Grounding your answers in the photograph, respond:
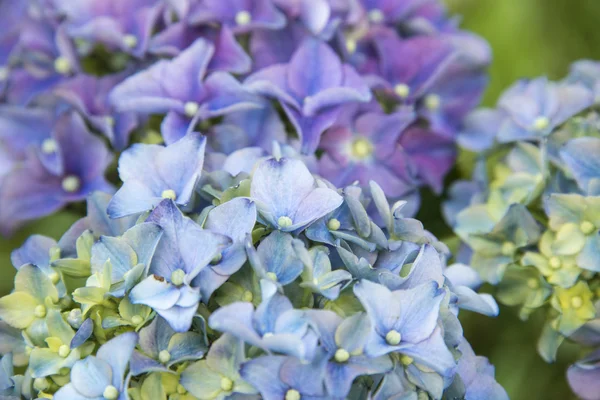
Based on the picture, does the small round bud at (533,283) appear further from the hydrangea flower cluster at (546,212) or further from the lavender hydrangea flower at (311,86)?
the lavender hydrangea flower at (311,86)

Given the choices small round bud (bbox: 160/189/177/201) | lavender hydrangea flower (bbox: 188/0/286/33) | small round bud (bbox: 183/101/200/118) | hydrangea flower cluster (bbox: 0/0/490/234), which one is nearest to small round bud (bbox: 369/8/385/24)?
hydrangea flower cluster (bbox: 0/0/490/234)

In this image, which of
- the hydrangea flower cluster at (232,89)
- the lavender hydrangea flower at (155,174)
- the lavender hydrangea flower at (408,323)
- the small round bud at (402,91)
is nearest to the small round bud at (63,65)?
the hydrangea flower cluster at (232,89)

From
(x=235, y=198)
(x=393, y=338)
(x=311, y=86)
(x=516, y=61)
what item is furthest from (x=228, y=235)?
(x=516, y=61)

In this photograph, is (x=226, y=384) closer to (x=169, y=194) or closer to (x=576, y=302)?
(x=169, y=194)

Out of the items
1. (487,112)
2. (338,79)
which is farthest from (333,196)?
(487,112)

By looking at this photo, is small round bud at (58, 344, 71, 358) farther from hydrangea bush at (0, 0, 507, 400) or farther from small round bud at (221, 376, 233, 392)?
small round bud at (221, 376, 233, 392)
